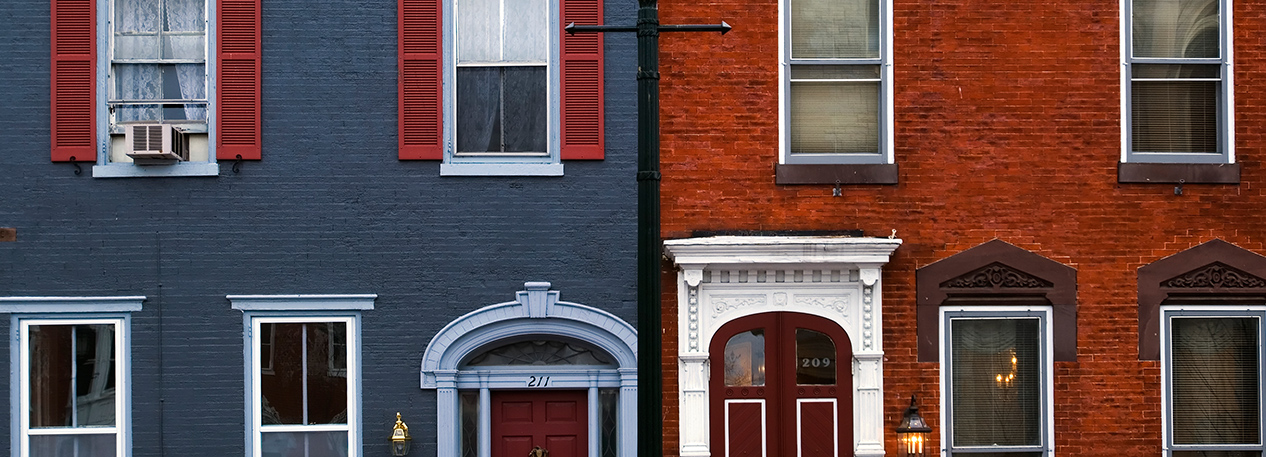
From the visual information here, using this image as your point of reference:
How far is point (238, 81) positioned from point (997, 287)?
21.8 feet

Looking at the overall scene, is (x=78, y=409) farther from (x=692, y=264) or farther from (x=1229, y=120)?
(x=1229, y=120)

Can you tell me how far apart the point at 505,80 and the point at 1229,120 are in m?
6.23

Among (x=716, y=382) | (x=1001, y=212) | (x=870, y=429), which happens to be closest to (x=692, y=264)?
(x=716, y=382)

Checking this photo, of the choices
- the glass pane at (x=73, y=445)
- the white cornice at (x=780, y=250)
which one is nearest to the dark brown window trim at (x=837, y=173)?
the white cornice at (x=780, y=250)

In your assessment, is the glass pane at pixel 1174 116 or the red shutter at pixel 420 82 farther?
the glass pane at pixel 1174 116

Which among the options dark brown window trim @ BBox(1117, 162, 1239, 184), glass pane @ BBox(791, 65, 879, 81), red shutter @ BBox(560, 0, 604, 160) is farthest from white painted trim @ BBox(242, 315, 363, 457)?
dark brown window trim @ BBox(1117, 162, 1239, 184)

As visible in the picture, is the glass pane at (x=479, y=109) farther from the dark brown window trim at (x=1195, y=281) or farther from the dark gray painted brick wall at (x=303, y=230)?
the dark brown window trim at (x=1195, y=281)

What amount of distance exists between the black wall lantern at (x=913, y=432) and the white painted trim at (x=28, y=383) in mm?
6459

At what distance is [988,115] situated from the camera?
9.12m

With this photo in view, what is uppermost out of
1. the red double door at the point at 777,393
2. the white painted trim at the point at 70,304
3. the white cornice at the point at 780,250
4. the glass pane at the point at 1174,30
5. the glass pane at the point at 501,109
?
the glass pane at the point at 1174,30

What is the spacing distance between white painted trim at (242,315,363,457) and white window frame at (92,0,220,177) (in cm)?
134

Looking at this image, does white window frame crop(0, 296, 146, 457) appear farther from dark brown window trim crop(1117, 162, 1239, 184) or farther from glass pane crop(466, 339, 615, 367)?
dark brown window trim crop(1117, 162, 1239, 184)

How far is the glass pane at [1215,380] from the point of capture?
30.2 ft

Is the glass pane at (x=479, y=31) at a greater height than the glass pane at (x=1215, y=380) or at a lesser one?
greater
